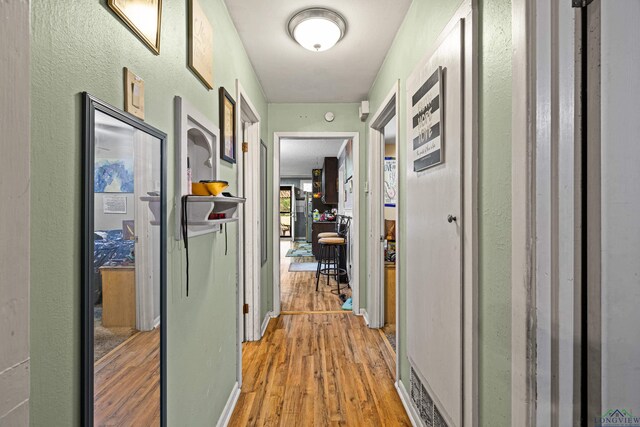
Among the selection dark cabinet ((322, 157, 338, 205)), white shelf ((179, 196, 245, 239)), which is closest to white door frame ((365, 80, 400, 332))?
white shelf ((179, 196, 245, 239))

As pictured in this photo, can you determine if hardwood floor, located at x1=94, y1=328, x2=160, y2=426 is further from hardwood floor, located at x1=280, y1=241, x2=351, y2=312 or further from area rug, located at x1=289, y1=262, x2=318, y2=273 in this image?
area rug, located at x1=289, y1=262, x2=318, y2=273

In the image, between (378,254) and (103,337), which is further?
(378,254)

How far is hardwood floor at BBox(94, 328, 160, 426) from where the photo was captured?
77 centimetres

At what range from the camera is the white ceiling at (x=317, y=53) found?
1892 millimetres

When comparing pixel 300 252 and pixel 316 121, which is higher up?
pixel 316 121

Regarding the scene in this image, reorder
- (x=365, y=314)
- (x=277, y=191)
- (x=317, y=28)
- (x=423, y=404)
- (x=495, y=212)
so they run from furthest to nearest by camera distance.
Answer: (x=277, y=191) → (x=365, y=314) → (x=317, y=28) → (x=423, y=404) → (x=495, y=212)

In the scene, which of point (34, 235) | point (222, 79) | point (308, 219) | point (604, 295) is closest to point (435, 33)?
point (222, 79)

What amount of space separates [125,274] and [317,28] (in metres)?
1.80

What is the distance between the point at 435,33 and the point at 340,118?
80.6 inches

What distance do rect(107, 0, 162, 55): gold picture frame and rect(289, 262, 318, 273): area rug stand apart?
5265 millimetres

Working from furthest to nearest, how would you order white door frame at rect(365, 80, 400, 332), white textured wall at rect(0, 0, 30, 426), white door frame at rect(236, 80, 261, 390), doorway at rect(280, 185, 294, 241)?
doorway at rect(280, 185, 294, 241) < white door frame at rect(365, 80, 400, 332) < white door frame at rect(236, 80, 261, 390) < white textured wall at rect(0, 0, 30, 426)

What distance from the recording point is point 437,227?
1435mm

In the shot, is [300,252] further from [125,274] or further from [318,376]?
[125,274]

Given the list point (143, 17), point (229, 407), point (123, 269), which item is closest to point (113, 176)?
point (123, 269)
